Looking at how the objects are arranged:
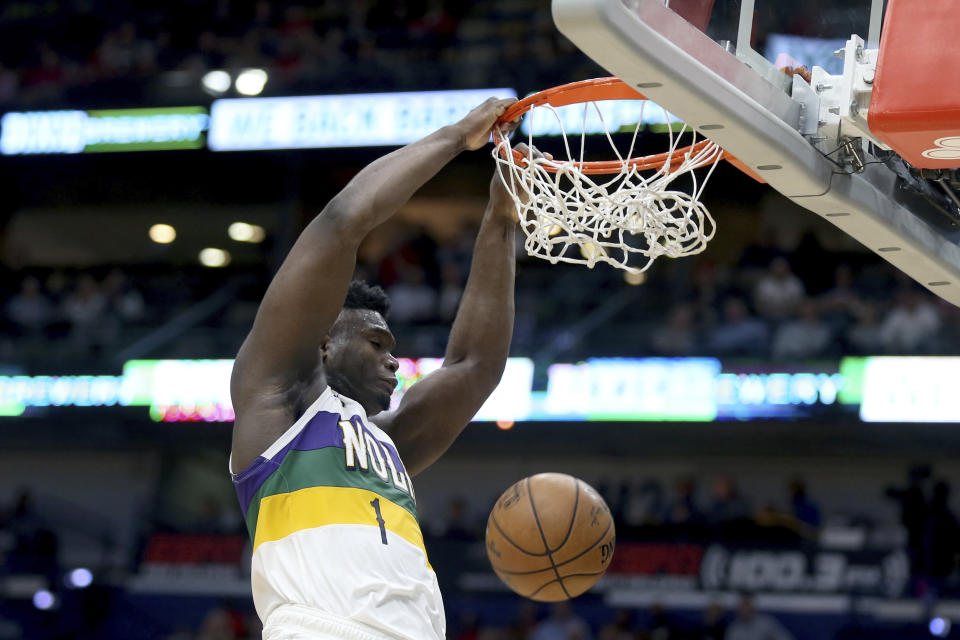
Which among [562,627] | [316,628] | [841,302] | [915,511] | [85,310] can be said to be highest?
[85,310]

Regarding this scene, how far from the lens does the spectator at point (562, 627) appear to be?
10664 mm

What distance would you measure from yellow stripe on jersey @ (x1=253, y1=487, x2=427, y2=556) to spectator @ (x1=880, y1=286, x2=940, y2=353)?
8.52m

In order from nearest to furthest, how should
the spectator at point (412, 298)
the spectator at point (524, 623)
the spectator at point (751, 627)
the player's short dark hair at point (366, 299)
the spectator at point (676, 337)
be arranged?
the player's short dark hair at point (366, 299), the spectator at point (751, 627), the spectator at point (524, 623), the spectator at point (676, 337), the spectator at point (412, 298)

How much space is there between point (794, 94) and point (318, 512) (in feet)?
5.49

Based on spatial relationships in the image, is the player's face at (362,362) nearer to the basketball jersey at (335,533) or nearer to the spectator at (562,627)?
the basketball jersey at (335,533)

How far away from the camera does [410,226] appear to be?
1620 centimetres

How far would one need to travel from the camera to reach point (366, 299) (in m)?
3.98

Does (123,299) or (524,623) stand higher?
(123,299)

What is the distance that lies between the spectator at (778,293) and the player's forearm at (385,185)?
864 centimetres

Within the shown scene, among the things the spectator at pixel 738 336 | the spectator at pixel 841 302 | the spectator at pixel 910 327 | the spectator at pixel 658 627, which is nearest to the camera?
the spectator at pixel 658 627

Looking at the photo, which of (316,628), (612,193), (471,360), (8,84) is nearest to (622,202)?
(612,193)

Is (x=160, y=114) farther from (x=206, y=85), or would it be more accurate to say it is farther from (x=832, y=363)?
(x=832, y=363)

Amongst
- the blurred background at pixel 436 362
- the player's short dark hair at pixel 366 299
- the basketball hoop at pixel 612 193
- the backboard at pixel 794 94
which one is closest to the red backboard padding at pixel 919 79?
the backboard at pixel 794 94

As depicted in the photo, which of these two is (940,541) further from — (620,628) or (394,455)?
(394,455)
